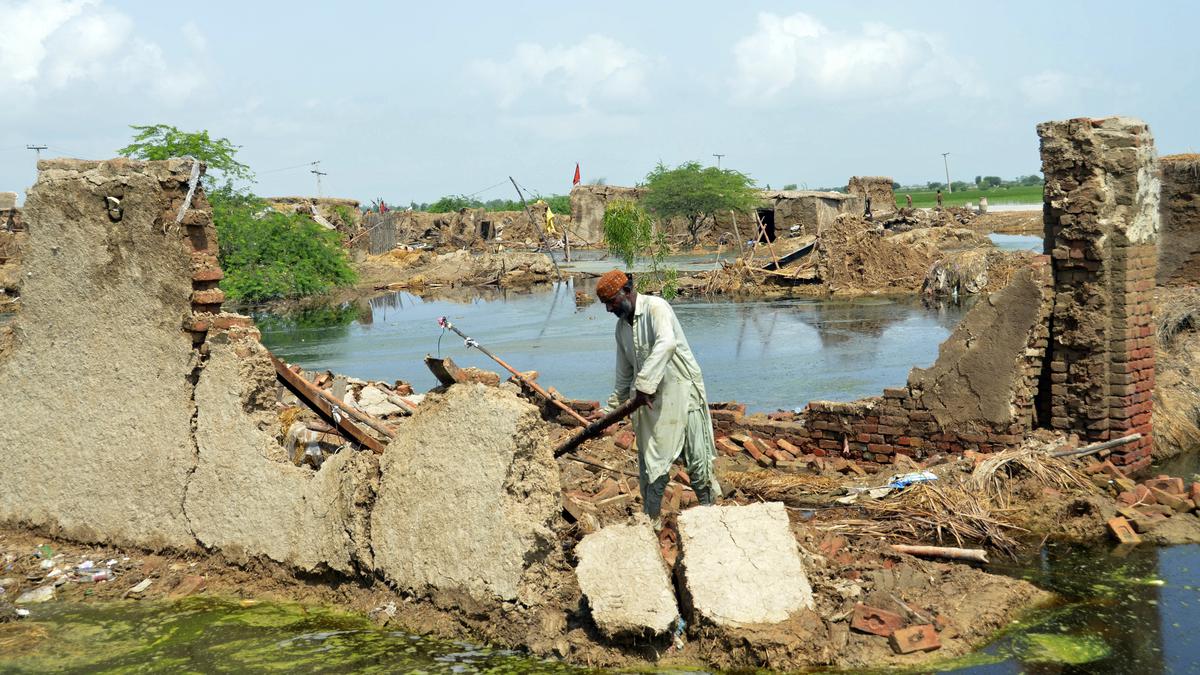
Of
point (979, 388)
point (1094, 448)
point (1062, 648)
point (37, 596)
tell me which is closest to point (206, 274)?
point (37, 596)

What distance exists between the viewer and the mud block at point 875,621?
4910 millimetres

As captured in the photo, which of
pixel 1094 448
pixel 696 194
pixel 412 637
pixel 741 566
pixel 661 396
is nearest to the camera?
pixel 741 566

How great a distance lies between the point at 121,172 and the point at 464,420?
2839mm

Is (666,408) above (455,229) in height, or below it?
below

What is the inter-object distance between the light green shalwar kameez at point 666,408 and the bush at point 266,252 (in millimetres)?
22590

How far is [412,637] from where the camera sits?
5426mm

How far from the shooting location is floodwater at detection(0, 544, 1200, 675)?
16.0 feet

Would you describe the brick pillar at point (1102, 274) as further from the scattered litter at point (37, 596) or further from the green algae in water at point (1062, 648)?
the scattered litter at point (37, 596)

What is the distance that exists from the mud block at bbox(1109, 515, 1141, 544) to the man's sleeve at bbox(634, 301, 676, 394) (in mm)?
3099

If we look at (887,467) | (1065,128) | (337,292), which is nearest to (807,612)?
(887,467)

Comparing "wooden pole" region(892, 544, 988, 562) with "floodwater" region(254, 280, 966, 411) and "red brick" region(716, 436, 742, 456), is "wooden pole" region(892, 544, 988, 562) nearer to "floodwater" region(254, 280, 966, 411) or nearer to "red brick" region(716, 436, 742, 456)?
"red brick" region(716, 436, 742, 456)

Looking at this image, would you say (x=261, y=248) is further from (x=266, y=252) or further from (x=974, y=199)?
(x=974, y=199)

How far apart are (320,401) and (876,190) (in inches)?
1698

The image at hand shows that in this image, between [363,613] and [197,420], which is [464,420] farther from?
[197,420]
